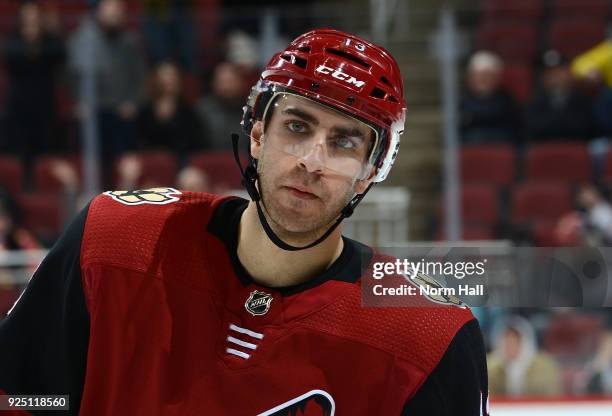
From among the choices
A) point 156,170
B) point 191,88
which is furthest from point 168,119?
point 156,170

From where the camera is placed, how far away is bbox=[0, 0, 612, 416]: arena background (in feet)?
15.5

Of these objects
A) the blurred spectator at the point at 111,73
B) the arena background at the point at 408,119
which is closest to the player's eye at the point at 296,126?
the arena background at the point at 408,119

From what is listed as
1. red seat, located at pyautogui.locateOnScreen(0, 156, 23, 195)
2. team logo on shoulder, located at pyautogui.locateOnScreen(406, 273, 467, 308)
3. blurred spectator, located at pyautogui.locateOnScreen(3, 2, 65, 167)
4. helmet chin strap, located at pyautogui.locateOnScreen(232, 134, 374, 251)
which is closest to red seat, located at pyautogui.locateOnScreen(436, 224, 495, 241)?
blurred spectator, located at pyautogui.locateOnScreen(3, 2, 65, 167)

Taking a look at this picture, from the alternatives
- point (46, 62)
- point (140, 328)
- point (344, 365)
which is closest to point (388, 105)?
point (344, 365)

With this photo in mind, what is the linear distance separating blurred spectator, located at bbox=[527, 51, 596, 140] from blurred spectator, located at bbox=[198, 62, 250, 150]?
1.49 metres

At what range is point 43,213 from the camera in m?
4.86

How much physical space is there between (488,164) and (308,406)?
347cm

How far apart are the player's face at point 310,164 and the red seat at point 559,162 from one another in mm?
3449

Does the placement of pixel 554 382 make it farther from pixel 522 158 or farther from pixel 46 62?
pixel 46 62

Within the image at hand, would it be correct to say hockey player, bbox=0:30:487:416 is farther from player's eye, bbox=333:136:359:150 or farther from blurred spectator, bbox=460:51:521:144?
blurred spectator, bbox=460:51:521:144

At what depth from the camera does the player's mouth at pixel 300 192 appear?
162 cm

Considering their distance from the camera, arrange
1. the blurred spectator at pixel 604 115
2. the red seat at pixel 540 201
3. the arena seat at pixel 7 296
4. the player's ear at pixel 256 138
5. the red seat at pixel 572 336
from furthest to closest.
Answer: the blurred spectator at pixel 604 115 → the red seat at pixel 540 201 → the arena seat at pixel 7 296 → the red seat at pixel 572 336 → the player's ear at pixel 256 138

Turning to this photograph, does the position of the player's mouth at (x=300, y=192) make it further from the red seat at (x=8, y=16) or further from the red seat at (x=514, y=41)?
the red seat at (x=8, y=16)

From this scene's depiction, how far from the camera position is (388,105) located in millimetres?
1646
